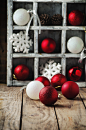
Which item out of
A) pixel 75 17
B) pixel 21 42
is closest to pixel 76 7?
pixel 75 17

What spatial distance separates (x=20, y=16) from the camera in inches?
65.6

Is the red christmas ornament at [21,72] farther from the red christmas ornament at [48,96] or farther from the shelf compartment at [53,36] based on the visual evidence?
the red christmas ornament at [48,96]

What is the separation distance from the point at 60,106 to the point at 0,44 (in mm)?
1039

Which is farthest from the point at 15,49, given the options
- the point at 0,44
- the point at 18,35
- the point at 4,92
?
the point at 4,92

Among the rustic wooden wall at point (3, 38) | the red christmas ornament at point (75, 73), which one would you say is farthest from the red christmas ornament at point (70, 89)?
the rustic wooden wall at point (3, 38)

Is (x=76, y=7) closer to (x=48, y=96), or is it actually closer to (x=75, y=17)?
(x=75, y=17)

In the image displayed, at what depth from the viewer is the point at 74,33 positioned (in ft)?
6.10

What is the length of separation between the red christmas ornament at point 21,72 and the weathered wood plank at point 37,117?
41cm

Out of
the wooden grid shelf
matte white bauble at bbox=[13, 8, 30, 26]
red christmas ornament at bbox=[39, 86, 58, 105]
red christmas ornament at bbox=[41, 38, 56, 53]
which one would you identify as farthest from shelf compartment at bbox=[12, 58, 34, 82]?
red christmas ornament at bbox=[39, 86, 58, 105]

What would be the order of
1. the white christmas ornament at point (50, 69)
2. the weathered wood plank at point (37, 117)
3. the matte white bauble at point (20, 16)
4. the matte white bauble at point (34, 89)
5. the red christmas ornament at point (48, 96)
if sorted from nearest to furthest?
the weathered wood plank at point (37, 117) < the red christmas ornament at point (48, 96) < the matte white bauble at point (34, 89) < the matte white bauble at point (20, 16) < the white christmas ornament at point (50, 69)

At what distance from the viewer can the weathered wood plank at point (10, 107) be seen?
3.27ft

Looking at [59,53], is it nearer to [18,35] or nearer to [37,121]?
[18,35]

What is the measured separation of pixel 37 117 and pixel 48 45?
2.64ft

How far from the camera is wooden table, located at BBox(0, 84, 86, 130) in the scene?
38.8 inches
